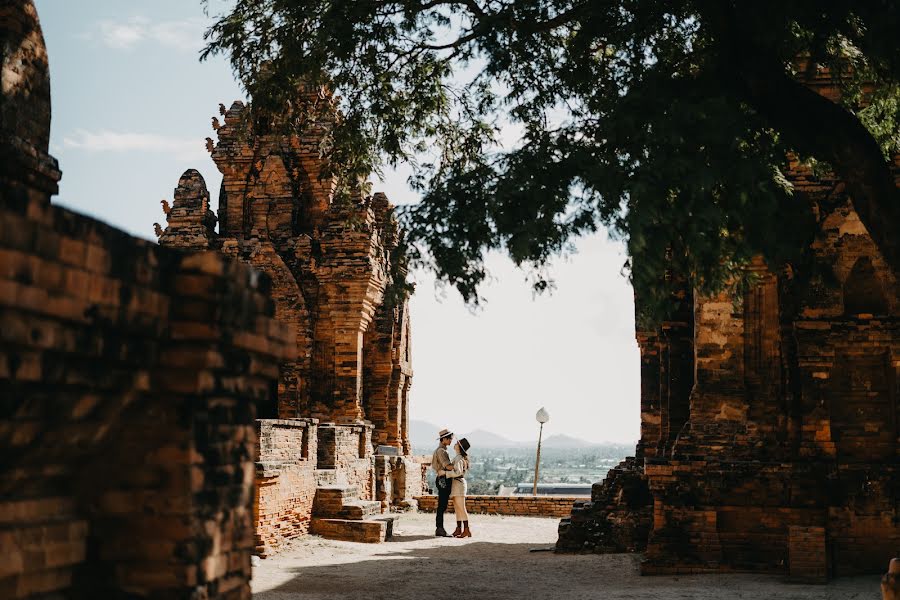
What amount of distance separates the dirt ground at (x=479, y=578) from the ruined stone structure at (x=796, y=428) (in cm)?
52

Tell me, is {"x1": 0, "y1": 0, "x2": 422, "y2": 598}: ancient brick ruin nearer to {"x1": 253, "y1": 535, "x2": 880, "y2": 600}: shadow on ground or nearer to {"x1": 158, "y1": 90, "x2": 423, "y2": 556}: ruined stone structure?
{"x1": 253, "y1": 535, "x2": 880, "y2": 600}: shadow on ground

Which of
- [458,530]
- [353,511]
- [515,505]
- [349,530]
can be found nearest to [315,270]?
[353,511]

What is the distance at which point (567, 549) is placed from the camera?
14086mm

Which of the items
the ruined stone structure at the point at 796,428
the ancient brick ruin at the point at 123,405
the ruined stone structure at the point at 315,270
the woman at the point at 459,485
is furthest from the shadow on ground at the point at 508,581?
the ancient brick ruin at the point at 123,405

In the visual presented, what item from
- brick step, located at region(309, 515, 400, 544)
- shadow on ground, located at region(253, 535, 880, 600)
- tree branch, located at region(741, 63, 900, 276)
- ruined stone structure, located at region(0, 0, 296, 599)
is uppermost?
tree branch, located at region(741, 63, 900, 276)

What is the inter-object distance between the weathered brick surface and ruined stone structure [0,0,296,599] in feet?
59.7

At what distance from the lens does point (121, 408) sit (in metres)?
3.64

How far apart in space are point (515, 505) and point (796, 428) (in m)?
11.2

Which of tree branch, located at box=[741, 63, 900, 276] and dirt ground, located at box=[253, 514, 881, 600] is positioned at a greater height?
tree branch, located at box=[741, 63, 900, 276]

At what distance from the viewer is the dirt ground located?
985 centimetres

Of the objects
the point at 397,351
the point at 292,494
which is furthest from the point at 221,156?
the point at 292,494

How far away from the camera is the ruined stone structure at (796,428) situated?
36.3ft

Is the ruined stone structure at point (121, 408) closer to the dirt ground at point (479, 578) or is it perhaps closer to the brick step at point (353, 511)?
the dirt ground at point (479, 578)

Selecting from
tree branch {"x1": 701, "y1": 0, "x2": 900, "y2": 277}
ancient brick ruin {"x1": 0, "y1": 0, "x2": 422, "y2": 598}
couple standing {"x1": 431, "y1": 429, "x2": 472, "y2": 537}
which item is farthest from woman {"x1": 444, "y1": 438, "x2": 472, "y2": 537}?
ancient brick ruin {"x1": 0, "y1": 0, "x2": 422, "y2": 598}
